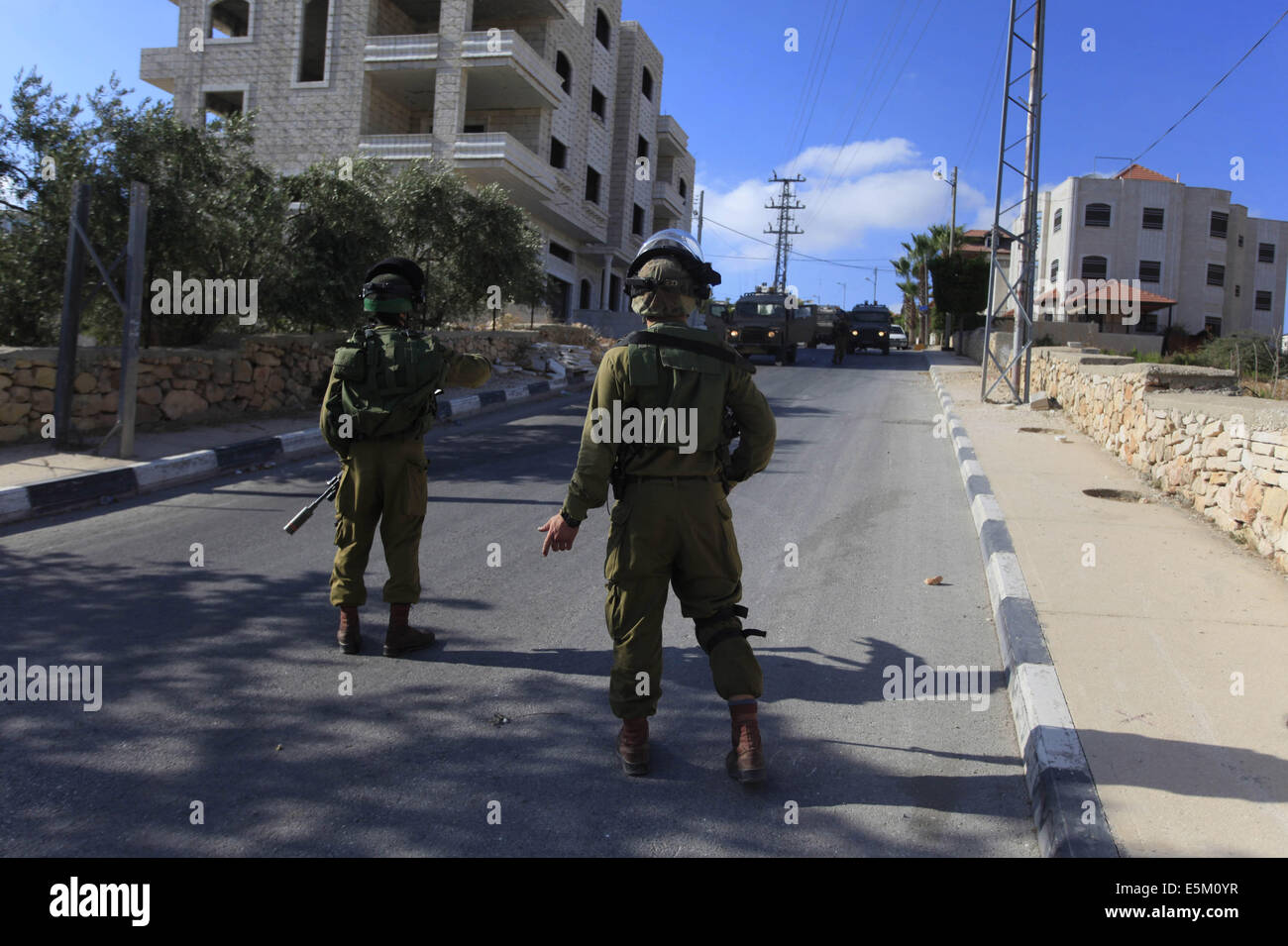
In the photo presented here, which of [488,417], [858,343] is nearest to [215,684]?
[488,417]

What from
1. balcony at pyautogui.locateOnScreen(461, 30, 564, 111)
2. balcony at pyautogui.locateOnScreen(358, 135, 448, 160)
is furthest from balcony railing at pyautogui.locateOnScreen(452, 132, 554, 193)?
balcony at pyautogui.locateOnScreen(461, 30, 564, 111)

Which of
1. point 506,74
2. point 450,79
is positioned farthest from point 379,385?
point 506,74

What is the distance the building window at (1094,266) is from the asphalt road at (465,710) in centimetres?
4033

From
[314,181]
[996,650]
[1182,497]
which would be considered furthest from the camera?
[314,181]

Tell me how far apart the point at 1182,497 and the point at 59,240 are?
36.9 ft

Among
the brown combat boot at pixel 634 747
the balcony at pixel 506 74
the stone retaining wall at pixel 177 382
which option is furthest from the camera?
the balcony at pixel 506 74

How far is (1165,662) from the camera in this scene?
13.8 feet

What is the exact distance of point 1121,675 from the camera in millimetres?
4039

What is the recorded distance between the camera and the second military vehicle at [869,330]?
33.0 meters

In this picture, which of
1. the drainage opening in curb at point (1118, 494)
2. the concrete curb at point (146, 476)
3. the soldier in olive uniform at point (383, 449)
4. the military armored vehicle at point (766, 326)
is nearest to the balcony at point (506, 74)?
the military armored vehicle at point (766, 326)

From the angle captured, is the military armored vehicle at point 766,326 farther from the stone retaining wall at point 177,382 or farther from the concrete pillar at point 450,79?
the stone retaining wall at point 177,382
